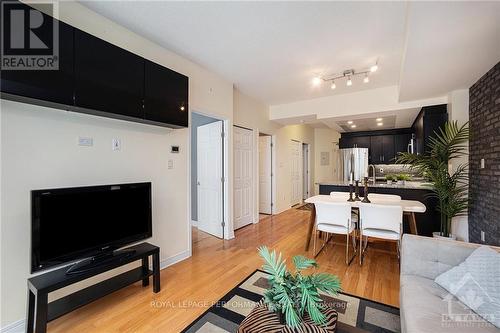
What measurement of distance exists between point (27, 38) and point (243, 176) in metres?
3.62

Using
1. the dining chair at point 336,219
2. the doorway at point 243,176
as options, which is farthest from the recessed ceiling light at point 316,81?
the dining chair at point 336,219

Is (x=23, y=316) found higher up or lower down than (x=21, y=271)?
lower down

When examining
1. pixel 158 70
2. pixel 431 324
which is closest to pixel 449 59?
pixel 431 324

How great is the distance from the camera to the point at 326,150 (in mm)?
8273

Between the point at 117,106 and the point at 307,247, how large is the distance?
311 cm

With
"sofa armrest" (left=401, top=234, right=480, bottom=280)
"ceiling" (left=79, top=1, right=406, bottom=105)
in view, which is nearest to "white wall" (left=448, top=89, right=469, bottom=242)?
"ceiling" (left=79, top=1, right=406, bottom=105)

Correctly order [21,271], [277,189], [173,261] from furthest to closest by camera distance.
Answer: [277,189] → [173,261] → [21,271]

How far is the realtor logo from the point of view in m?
1.52

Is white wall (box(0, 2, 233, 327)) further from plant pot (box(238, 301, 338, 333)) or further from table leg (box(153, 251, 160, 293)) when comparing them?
plant pot (box(238, 301, 338, 333))

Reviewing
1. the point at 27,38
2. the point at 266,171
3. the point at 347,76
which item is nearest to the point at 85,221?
the point at 27,38

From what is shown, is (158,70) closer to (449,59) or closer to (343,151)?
(449,59)

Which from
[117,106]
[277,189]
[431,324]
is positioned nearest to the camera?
[431,324]

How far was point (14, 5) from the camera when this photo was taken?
1513mm

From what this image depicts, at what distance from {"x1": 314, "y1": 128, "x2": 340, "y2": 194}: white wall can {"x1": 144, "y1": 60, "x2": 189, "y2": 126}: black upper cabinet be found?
6.52m
